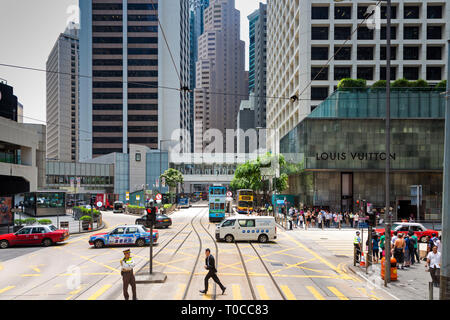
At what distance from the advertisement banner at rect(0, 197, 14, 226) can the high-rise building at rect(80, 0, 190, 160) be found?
66133mm

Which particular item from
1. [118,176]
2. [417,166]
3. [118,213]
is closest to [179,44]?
[118,176]

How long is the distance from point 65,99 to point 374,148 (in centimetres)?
15728

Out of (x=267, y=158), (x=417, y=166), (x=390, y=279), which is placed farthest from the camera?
(x=267, y=158)

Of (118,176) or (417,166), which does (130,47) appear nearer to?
(118,176)

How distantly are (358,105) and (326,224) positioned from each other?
15.3 meters

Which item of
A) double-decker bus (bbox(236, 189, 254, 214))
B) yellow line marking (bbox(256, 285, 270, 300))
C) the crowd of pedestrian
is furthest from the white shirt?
double-decker bus (bbox(236, 189, 254, 214))

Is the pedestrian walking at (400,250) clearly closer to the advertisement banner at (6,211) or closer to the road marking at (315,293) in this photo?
the road marking at (315,293)

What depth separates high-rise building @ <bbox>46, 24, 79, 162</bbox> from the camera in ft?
522

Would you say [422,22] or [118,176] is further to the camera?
[118,176]

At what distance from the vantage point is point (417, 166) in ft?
129

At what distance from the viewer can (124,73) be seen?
324ft

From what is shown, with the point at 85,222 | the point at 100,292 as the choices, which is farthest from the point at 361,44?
the point at 100,292

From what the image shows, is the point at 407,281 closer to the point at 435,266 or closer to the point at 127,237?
the point at 435,266

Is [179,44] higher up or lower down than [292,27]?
higher up
